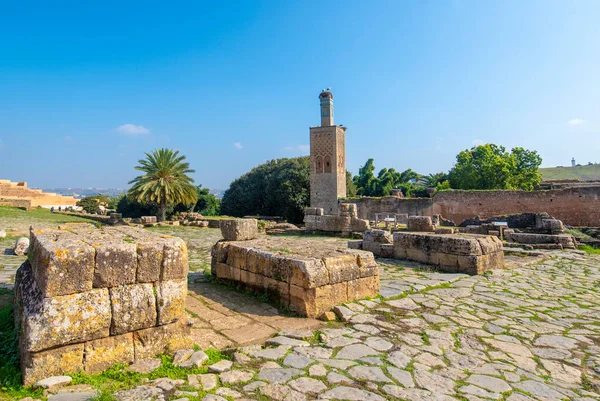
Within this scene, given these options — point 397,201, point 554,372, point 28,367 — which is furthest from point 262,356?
point 397,201

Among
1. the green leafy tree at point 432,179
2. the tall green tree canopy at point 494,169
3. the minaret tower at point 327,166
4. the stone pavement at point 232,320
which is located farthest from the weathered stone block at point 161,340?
the green leafy tree at point 432,179

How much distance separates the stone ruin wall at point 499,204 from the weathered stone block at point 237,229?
23596 millimetres

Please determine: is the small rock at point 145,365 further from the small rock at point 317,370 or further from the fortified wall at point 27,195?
the fortified wall at point 27,195

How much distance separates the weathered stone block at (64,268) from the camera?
2584mm

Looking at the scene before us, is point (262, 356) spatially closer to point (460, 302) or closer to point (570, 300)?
point (460, 302)

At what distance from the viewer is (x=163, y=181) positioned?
23.8 m

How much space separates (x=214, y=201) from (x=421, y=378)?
45.1 meters

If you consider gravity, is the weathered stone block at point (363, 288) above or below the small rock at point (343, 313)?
above

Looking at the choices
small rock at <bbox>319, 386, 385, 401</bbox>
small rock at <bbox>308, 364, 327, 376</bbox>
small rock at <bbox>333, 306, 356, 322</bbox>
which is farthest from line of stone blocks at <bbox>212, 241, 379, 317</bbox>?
small rock at <bbox>319, 386, 385, 401</bbox>

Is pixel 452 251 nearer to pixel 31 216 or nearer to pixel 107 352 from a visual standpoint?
pixel 107 352

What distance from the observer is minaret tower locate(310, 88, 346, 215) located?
3306cm

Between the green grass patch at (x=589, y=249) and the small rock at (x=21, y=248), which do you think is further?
the green grass patch at (x=589, y=249)

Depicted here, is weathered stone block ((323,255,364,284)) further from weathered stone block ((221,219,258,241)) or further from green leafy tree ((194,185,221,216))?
green leafy tree ((194,185,221,216))

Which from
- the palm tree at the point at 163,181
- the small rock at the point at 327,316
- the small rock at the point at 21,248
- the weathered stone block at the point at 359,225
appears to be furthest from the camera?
the palm tree at the point at 163,181
